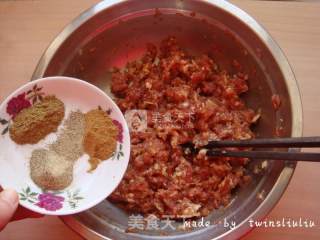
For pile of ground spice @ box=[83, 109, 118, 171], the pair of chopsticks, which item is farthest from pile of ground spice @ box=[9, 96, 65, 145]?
the pair of chopsticks

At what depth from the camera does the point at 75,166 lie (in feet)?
4.52

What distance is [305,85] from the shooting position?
5.59 feet

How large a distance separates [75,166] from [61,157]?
0.21ft

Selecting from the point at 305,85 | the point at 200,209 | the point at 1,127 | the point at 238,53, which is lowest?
the point at 200,209

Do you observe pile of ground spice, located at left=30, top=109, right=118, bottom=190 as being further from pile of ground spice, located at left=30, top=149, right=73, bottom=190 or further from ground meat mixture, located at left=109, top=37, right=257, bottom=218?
ground meat mixture, located at left=109, top=37, right=257, bottom=218

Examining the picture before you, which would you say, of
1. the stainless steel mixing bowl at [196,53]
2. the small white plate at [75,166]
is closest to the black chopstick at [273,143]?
the stainless steel mixing bowl at [196,53]

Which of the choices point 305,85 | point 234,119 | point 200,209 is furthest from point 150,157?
point 305,85

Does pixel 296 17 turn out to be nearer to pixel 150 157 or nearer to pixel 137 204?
pixel 150 157

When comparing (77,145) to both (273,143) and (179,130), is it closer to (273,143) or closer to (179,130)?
(179,130)

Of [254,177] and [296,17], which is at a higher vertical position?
[296,17]

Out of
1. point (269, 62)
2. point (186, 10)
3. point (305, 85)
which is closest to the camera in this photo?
point (269, 62)

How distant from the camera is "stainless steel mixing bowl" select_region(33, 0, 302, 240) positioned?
1381 millimetres

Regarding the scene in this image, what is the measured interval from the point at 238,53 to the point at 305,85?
37 cm

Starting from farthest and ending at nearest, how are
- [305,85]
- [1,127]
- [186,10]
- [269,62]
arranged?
[305,85]
[186,10]
[269,62]
[1,127]
